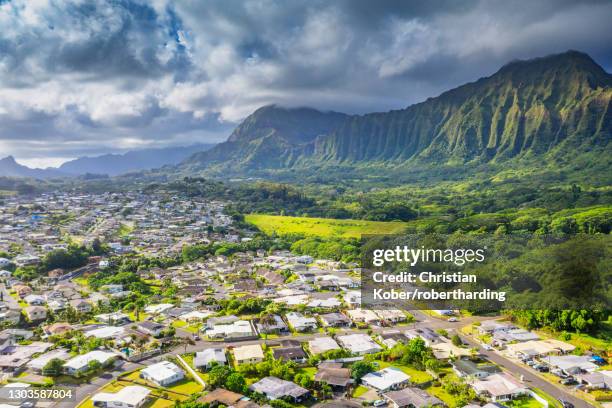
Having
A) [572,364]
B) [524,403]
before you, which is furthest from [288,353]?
[572,364]

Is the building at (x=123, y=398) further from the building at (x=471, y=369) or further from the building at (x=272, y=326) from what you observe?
the building at (x=471, y=369)

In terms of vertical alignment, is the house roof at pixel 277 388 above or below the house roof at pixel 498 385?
above

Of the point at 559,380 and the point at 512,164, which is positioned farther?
the point at 512,164

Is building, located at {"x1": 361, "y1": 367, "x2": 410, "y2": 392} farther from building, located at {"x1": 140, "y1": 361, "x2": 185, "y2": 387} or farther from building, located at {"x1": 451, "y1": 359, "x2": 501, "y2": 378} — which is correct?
building, located at {"x1": 140, "y1": 361, "x2": 185, "y2": 387}

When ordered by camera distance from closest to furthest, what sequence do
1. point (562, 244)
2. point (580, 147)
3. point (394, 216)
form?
point (562, 244), point (394, 216), point (580, 147)

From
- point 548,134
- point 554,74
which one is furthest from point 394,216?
point 554,74

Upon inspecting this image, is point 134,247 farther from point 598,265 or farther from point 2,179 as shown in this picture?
point 2,179

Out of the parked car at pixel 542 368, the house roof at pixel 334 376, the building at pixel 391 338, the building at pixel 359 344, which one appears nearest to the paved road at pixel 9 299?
the building at pixel 359 344
